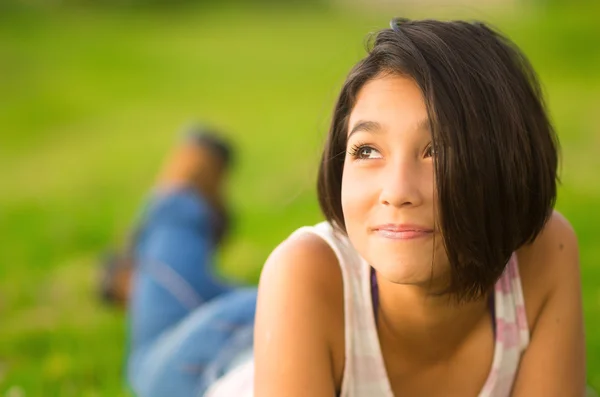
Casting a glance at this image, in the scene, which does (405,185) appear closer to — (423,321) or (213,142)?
(423,321)

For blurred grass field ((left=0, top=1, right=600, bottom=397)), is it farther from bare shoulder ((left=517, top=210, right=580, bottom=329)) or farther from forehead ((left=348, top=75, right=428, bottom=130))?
bare shoulder ((left=517, top=210, right=580, bottom=329))

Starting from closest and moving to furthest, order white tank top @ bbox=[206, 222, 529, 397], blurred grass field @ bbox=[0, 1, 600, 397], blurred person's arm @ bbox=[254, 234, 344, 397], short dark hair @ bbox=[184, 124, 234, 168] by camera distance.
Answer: blurred person's arm @ bbox=[254, 234, 344, 397]
white tank top @ bbox=[206, 222, 529, 397]
blurred grass field @ bbox=[0, 1, 600, 397]
short dark hair @ bbox=[184, 124, 234, 168]

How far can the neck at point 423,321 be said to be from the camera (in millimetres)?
2115

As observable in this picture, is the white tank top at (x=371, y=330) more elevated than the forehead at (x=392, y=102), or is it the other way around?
the forehead at (x=392, y=102)

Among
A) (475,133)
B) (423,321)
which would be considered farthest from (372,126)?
(423,321)

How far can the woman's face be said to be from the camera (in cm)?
181

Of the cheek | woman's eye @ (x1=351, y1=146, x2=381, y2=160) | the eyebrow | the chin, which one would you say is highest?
the eyebrow

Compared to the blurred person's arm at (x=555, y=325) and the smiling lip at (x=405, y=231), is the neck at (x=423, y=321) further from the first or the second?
the smiling lip at (x=405, y=231)

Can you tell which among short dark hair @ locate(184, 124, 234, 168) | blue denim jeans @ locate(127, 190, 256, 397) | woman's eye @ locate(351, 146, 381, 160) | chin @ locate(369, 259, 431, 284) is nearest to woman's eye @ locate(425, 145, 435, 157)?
woman's eye @ locate(351, 146, 381, 160)

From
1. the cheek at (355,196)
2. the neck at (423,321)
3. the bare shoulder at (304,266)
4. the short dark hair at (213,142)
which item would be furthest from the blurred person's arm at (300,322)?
the short dark hair at (213,142)

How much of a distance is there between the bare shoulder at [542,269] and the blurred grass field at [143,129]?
0.63 meters

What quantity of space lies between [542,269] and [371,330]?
1.53 ft

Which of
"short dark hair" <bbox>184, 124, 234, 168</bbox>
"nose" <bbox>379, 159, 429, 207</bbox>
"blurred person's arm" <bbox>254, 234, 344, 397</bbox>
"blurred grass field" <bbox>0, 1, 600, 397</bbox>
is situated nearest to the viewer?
"nose" <bbox>379, 159, 429, 207</bbox>

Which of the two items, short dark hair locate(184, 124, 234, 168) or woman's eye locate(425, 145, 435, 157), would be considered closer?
woman's eye locate(425, 145, 435, 157)
